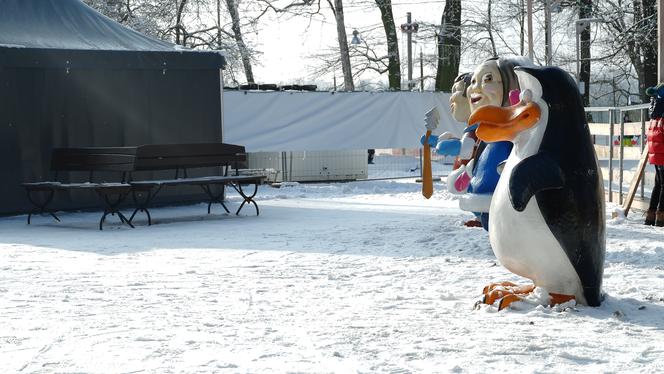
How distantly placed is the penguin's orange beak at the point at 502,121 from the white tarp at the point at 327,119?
13500 mm

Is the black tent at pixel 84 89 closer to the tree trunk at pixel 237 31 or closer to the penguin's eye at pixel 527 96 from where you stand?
the penguin's eye at pixel 527 96

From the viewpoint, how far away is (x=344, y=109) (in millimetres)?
21766

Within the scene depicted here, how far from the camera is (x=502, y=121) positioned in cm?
680

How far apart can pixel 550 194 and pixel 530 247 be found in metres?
0.36

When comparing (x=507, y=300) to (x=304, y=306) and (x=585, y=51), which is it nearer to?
(x=304, y=306)

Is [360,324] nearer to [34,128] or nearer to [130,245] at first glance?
[130,245]

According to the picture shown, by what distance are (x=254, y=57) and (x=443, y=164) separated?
25.0 feet

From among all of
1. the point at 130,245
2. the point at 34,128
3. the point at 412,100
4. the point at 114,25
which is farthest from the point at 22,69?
the point at 412,100

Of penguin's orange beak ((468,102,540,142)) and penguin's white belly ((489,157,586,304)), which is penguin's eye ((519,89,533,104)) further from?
penguin's white belly ((489,157,586,304))

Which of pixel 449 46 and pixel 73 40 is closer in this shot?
pixel 73 40

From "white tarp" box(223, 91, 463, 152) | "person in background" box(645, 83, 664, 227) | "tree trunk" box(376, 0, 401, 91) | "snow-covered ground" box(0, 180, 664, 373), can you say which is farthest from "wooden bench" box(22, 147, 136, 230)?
"tree trunk" box(376, 0, 401, 91)

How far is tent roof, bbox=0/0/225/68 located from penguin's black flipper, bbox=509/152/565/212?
9.90m

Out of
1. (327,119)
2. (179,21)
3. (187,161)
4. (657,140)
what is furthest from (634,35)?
(657,140)

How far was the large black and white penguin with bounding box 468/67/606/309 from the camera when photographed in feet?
22.1
